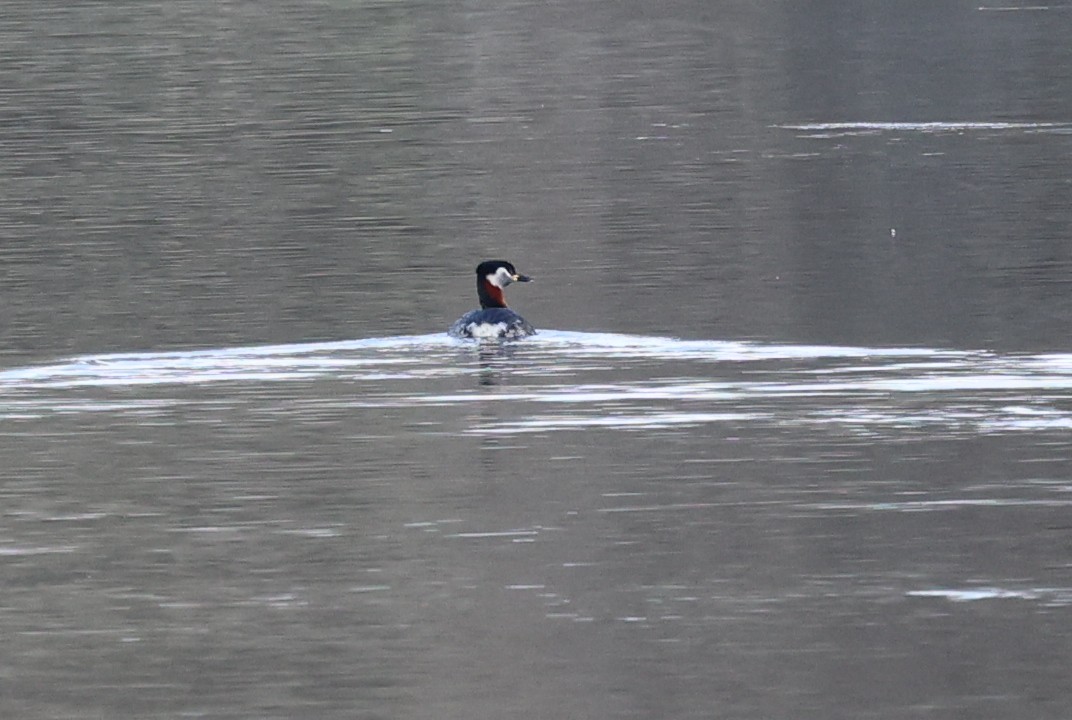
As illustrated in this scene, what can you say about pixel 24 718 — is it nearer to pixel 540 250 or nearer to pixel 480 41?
pixel 540 250

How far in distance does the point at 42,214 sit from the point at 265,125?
1064cm

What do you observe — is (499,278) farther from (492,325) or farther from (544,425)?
(544,425)

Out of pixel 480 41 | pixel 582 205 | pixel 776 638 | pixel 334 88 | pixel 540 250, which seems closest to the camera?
pixel 776 638

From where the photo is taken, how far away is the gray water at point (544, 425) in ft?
34.7

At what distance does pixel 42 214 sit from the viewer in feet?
97.5

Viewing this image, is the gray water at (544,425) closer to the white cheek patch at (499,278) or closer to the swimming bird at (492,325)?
the swimming bird at (492,325)

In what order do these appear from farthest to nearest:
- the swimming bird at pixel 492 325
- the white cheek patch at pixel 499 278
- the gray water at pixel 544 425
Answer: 1. the white cheek patch at pixel 499 278
2. the swimming bird at pixel 492 325
3. the gray water at pixel 544 425

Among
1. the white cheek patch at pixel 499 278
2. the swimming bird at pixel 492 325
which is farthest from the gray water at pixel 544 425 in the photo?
the white cheek patch at pixel 499 278

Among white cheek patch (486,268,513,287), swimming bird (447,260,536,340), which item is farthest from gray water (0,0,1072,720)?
white cheek patch (486,268,513,287)

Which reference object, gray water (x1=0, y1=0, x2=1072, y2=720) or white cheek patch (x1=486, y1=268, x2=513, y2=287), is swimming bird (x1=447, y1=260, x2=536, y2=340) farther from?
white cheek patch (x1=486, y1=268, x2=513, y2=287)

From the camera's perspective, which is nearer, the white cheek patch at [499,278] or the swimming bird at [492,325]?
the swimming bird at [492,325]

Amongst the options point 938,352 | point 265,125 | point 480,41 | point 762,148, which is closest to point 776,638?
point 938,352

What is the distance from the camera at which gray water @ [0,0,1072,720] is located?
34.7 feet

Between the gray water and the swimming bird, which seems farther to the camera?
the swimming bird
